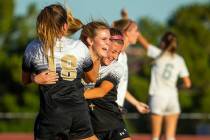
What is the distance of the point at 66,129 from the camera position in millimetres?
7184

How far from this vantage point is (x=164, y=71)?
14250 millimetres

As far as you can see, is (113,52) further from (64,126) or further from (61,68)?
(64,126)

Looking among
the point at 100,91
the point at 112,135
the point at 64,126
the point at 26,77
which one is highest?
the point at 26,77

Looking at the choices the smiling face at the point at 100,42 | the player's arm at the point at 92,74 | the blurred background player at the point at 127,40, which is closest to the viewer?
the player's arm at the point at 92,74

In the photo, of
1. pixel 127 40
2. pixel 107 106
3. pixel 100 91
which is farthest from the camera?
pixel 127 40

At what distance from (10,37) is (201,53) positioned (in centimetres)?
1559

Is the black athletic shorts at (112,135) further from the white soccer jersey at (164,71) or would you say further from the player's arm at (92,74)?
the white soccer jersey at (164,71)

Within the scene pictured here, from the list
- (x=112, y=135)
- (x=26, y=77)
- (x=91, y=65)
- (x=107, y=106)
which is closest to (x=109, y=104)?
(x=107, y=106)

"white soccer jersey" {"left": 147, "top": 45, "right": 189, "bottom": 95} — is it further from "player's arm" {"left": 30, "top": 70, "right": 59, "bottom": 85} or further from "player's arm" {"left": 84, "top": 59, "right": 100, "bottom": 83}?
"player's arm" {"left": 30, "top": 70, "right": 59, "bottom": 85}

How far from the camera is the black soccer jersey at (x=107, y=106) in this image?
8.41 m

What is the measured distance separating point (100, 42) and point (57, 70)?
895 mm

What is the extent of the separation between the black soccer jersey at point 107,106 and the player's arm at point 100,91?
0.28 feet

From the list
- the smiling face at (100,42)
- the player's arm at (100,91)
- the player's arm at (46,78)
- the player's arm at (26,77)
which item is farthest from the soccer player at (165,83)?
the player's arm at (46,78)

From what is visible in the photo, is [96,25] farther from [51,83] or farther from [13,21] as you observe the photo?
[13,21]
